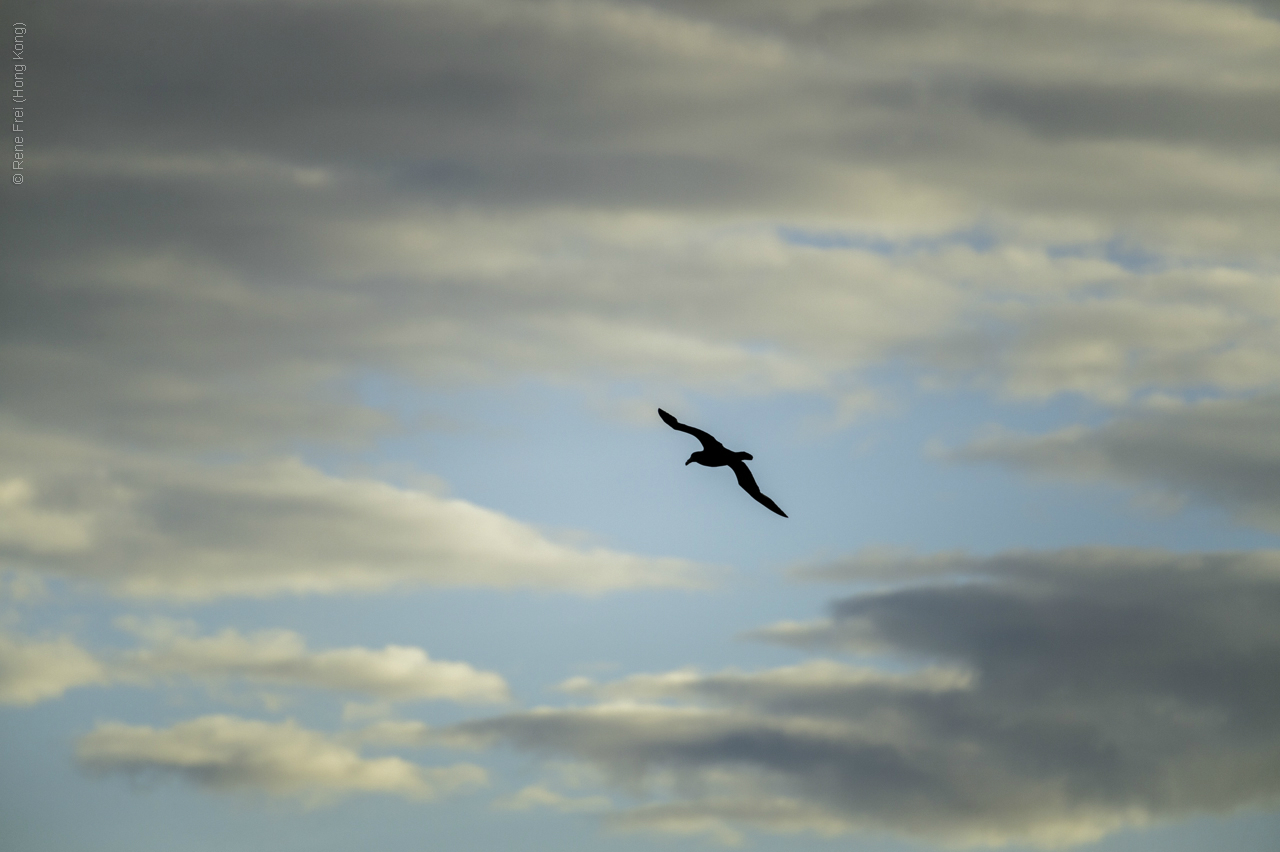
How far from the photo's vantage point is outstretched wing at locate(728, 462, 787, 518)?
7412 cm

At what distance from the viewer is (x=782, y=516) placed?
2798 inches

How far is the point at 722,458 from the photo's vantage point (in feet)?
241

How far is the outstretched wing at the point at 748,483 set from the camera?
2918 inches

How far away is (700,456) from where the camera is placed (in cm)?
7362

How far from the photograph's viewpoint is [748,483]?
75.4 meters

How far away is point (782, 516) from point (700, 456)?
5724mm

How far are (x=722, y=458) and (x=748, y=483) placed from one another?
2.94 m

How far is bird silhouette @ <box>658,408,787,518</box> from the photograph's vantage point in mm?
72812

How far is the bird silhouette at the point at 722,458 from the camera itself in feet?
239
